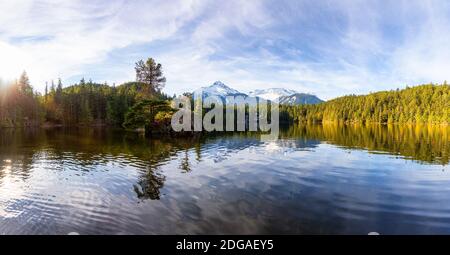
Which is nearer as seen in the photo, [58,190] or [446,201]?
[446,201]

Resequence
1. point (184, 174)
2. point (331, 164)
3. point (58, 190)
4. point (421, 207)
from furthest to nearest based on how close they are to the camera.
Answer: point (331, 164)
point (184, 174)
point (58, 190)
point (421, 207)

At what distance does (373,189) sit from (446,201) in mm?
4184

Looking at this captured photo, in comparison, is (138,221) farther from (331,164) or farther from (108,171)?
(331,164)

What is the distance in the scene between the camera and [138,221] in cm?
1441
